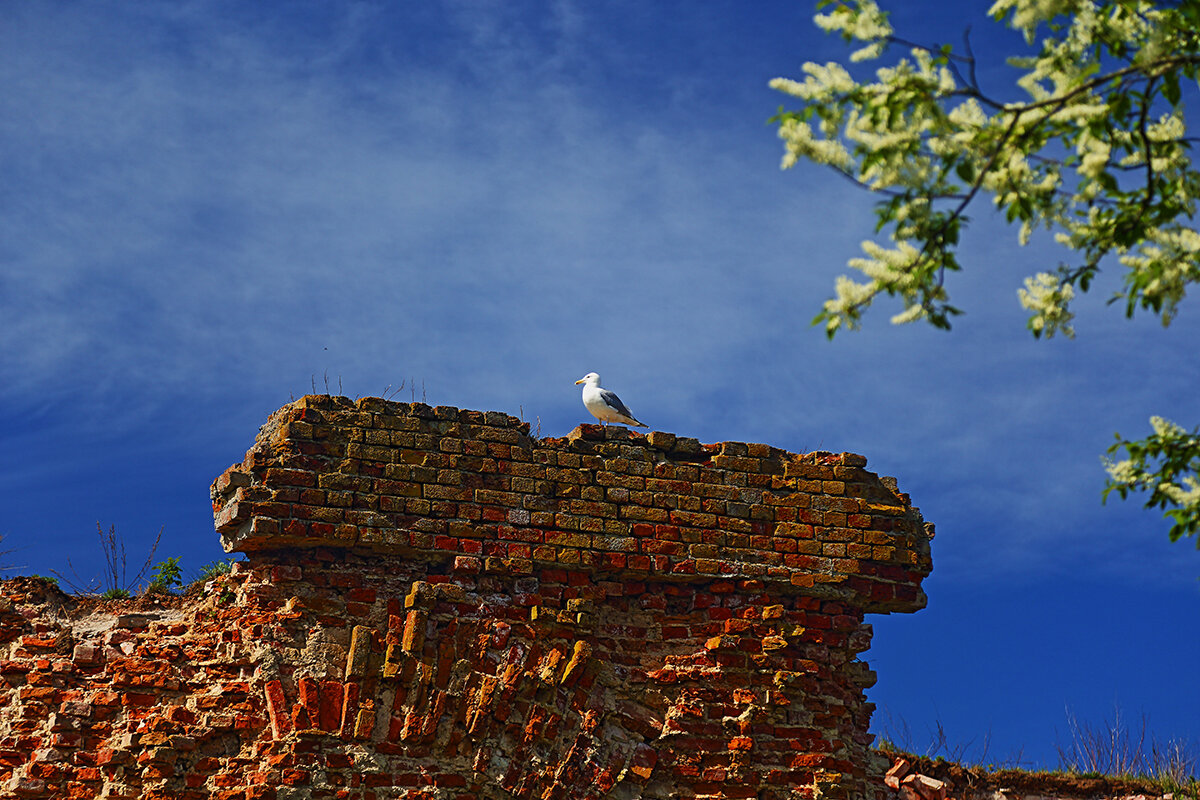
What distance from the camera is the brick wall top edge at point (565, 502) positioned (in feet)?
20.9

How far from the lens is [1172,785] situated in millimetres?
8375

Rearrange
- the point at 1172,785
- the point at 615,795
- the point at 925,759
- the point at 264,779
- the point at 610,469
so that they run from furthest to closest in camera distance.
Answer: the point at 1172,785
the point at 925,759
the point at 610,469
the point at 615,795
the point at 264,779

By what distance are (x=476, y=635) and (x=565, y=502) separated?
876 mm

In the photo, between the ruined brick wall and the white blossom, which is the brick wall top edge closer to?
the ruined brick wall

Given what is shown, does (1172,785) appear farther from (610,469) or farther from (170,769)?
(170,769)

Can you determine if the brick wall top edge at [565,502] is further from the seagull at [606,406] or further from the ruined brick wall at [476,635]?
the seagull at [606,406]

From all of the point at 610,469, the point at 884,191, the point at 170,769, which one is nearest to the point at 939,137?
the point at 884,191

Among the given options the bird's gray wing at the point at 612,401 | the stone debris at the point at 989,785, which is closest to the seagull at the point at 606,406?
the bird's gray wing at the point at 612,401

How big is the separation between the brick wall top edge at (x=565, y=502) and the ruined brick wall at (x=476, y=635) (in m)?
0.01

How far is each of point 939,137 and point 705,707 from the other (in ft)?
11.4

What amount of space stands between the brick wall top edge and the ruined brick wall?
13 millimetres

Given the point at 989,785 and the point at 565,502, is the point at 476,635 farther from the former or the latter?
the point at 989,785

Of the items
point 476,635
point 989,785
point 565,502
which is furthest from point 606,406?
point 989,785

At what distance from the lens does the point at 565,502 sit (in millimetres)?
6711
